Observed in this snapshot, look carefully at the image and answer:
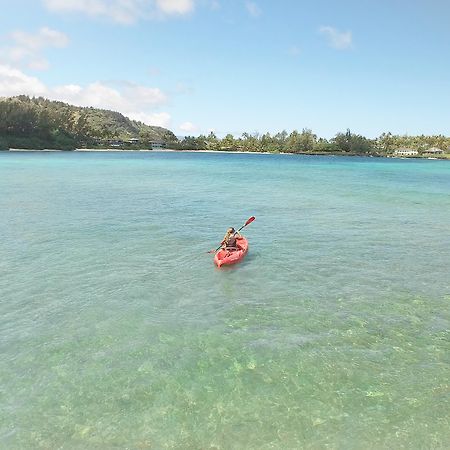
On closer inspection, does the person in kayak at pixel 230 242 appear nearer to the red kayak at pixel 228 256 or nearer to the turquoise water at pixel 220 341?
the red kayak at pixel 228 256

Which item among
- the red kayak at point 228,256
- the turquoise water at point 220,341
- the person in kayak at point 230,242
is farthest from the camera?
the person in kayak at point 230,242

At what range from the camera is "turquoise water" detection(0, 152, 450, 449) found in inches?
393

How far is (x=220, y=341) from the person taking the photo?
549 inches

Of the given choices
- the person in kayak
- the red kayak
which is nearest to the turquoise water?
the red kayak

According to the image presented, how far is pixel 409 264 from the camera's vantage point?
2297 cm

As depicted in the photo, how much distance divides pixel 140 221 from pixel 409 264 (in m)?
20.7

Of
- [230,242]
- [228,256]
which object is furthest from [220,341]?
[230,242]

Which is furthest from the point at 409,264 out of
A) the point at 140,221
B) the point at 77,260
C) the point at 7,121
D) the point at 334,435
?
the point at 7,121

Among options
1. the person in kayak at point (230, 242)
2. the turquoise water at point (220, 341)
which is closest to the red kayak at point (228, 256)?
the person in kayak at point (230, 242)

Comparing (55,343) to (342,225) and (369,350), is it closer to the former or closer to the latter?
(369,350)

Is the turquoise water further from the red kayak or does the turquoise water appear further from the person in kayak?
the person in kayak

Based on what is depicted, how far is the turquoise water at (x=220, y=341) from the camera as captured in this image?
9984mm

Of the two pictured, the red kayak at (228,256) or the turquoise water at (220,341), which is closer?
the turquoise water at (220,341)

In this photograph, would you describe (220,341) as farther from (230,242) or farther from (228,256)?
(230,242)
